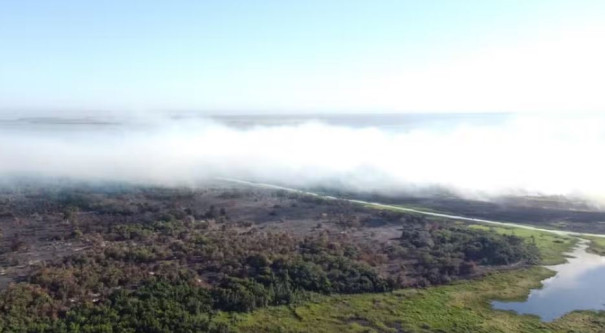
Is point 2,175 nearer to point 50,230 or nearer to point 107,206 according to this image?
point 107,206

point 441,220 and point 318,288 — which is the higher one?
point 441,220

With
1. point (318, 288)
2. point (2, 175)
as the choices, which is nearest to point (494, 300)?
point (318, 288)

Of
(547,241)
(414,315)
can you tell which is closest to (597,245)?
(547,241)

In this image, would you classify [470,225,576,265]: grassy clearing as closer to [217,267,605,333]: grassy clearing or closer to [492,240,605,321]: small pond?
[492,240,605,321]: small pond

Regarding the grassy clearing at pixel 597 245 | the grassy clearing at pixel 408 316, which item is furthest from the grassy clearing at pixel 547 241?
the grassy clearing at pixel 408 316

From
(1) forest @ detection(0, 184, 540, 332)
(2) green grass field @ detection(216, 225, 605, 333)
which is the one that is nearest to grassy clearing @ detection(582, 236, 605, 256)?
(1) forest @ detection(0, 184, 540, 332)

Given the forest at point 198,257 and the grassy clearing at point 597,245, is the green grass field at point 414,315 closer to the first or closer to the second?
the forest at point 198,257
